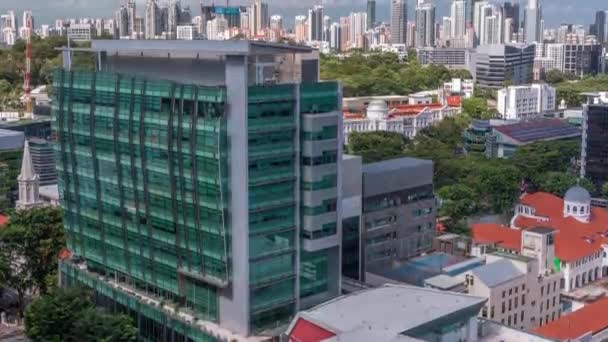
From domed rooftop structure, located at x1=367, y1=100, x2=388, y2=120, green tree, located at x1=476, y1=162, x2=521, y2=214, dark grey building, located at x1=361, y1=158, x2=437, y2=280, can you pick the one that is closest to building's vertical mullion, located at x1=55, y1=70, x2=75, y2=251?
dark grey building, located at x1=361, y1=158, x2=437, y2=280

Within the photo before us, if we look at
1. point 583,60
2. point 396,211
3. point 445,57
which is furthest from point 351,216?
point 583,60

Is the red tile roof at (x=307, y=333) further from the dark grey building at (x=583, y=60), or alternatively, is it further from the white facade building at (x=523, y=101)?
the dark grey building at (x=583, y=60)

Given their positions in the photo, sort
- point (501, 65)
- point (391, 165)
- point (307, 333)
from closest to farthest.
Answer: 1. point (307, 333)
2. point (391, 165)
3. point (501, 65)

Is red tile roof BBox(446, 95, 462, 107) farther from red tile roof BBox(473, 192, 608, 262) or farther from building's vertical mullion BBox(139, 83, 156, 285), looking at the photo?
building's vertical mullion BBox(139, 83, 156, 285)

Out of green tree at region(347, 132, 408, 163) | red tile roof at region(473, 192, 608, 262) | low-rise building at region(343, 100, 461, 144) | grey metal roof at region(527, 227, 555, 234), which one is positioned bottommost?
red tile roof at region(473, 192, 608, 262)

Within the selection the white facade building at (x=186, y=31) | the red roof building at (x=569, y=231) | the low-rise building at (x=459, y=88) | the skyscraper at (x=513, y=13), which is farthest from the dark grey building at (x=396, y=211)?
the skyscraper at (x=513, y=13)

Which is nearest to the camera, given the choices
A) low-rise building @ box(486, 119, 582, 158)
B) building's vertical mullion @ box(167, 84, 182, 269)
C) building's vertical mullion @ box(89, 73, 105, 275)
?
building's vertical mullion @ box(167, 84, 182, 269)

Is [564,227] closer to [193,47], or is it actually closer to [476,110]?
[193,47]
